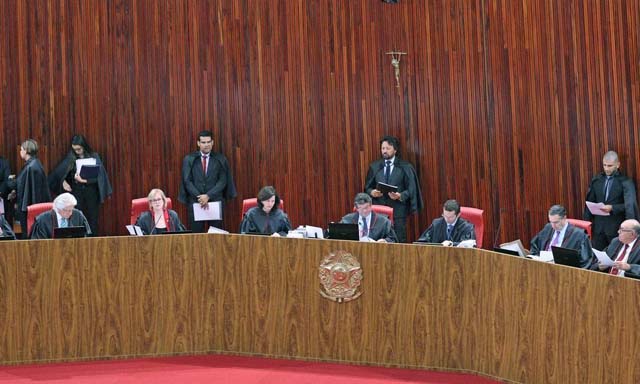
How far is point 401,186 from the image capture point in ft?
31.7

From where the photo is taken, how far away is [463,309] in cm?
646

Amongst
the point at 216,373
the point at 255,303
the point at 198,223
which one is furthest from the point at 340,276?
the point at 198,223

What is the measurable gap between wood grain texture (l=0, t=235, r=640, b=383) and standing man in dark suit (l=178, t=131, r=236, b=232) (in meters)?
2.93

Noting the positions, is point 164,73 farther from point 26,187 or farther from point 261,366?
point 261,366

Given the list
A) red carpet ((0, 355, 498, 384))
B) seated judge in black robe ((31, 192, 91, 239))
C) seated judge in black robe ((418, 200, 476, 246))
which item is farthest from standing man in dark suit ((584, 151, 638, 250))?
seated judge in black robe ((31, 192, 91, 239))

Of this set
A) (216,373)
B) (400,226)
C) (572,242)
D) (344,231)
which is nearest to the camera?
(216,373)

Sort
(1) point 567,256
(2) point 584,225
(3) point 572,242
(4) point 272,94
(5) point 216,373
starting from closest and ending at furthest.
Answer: (1) point 567,256
(5) point 216,373
(3) point 572,242
(2) point 584,225
(4) point 272,94

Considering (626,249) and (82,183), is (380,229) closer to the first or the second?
(626,249)

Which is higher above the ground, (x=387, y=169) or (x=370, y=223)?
(x=387, y=169)

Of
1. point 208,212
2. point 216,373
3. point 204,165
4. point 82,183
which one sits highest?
point 204,165

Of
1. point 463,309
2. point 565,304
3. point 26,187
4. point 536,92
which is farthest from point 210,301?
point 536,92

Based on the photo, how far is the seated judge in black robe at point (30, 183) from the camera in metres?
9.49

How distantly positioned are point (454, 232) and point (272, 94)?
2.75m

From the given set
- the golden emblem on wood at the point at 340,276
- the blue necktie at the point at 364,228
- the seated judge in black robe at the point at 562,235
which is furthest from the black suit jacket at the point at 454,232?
the golden emblem on wood at the point at 340,276
